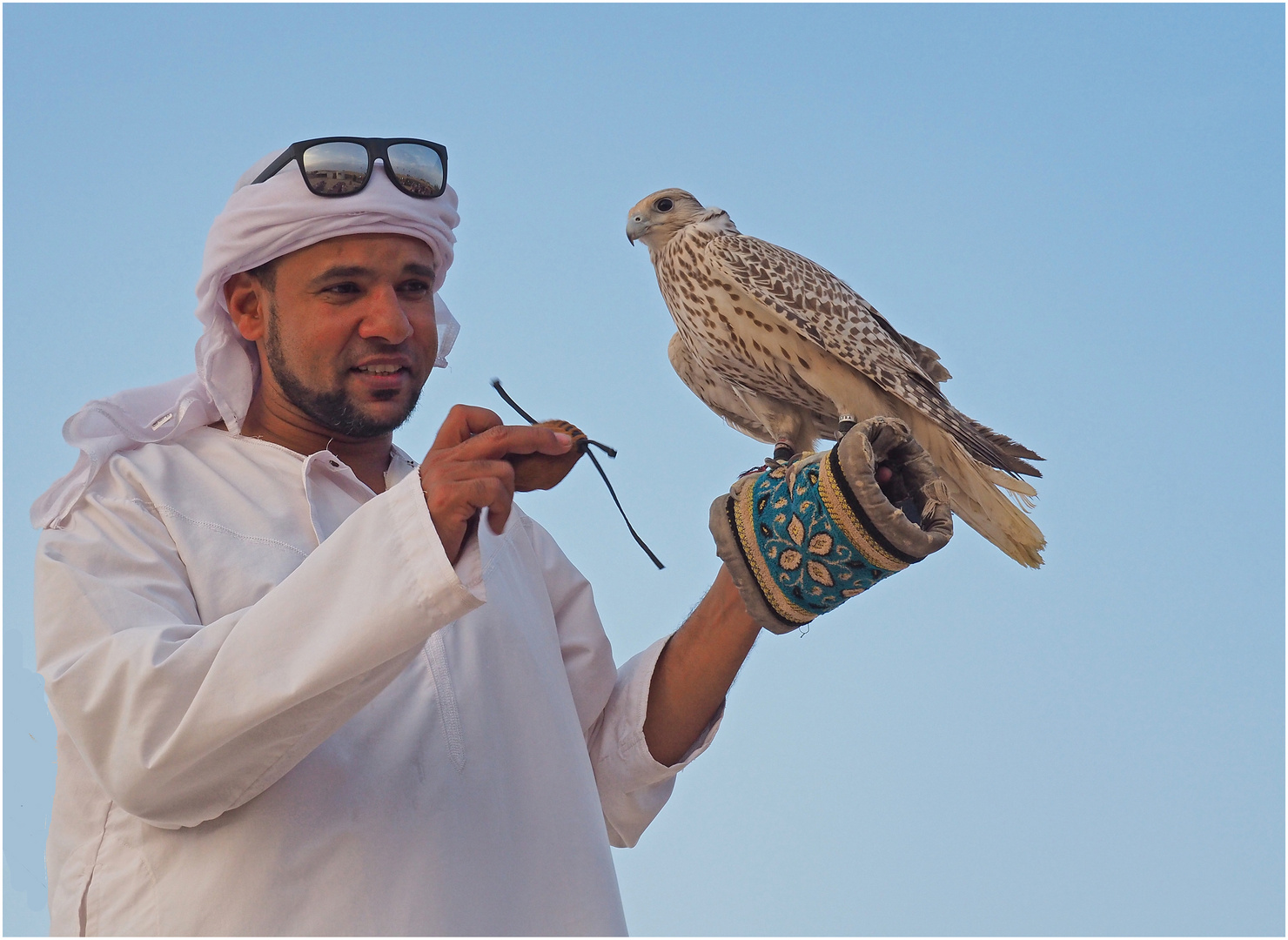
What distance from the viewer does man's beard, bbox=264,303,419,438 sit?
2.47 m

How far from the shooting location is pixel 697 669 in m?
2.51

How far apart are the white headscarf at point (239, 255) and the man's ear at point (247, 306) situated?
25mm

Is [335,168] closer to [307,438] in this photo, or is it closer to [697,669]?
[307,438]

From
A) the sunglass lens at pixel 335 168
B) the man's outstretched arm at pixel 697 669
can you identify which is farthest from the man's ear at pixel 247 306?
the man's outstretched arm at pixel 697 669

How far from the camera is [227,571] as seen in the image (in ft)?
7.08

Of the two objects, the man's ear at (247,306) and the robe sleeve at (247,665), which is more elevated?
the man's ear at (247,306)

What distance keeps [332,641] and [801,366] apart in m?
1.46

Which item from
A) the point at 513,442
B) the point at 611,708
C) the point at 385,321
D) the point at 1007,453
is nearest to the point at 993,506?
the point at 1007,453

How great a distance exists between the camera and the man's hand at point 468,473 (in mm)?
1717

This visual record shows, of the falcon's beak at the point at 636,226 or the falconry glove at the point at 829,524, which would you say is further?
the falcon's beak at the point at 636,226

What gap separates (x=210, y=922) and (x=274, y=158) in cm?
158

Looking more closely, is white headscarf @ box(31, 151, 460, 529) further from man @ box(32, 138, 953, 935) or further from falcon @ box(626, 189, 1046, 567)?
falcon @ box(626, 189, 1046, 567)

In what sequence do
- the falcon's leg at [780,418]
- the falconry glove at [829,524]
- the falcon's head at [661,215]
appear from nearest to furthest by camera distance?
1. the falconry glove at [829,524]
2. the falcon's leg at [780,418]
3. the falcon's head at [661,215]

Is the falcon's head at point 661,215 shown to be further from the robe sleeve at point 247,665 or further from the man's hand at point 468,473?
the robe sleeve at point 247,665
